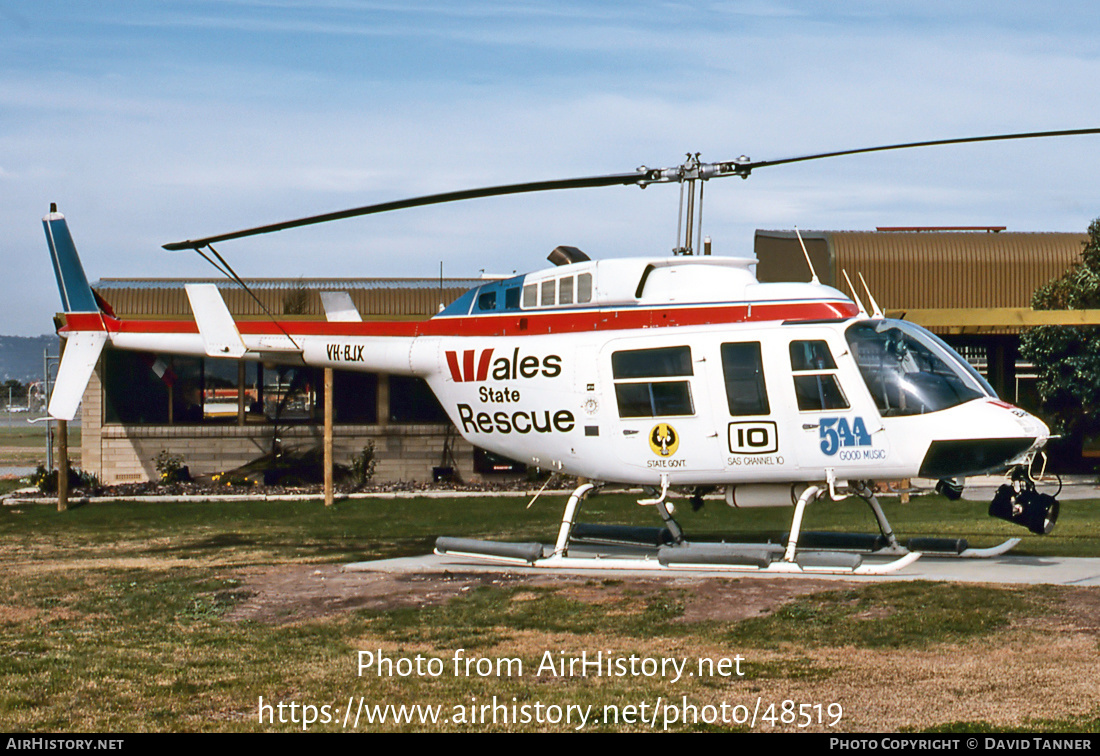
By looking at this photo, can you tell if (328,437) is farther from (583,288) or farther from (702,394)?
(702,394)

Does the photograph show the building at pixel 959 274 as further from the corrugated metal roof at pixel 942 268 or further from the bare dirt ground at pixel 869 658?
the bare dirt ground at pixel 869 658

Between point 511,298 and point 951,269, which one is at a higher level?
point 951,269

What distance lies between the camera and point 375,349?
16750mm

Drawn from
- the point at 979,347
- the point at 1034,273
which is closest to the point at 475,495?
the point at 979,347

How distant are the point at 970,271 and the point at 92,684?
96.9 feet

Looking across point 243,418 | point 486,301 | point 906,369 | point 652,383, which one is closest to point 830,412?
point 906,369

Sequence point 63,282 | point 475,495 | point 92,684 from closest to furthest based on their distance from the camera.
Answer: point 92,684 → point 63,282 → point 475,495

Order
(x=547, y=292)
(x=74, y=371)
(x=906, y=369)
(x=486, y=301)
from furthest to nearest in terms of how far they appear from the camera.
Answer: (x=74, y=371) < (x=486, y=301) < (x=547, y=292) < (x=906, y=369)

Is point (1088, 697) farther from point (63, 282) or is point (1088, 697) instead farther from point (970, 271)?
point (970, 271)

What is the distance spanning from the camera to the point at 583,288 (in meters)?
14.8

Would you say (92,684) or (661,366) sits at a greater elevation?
(661,366)

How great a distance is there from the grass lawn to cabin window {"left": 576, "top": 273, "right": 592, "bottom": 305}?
3.65 meters

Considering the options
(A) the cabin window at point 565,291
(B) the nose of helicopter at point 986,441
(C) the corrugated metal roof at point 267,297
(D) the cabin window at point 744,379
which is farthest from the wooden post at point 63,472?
(B) the nose of helicopter at point 986,441

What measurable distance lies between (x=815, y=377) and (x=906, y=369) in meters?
1.05
